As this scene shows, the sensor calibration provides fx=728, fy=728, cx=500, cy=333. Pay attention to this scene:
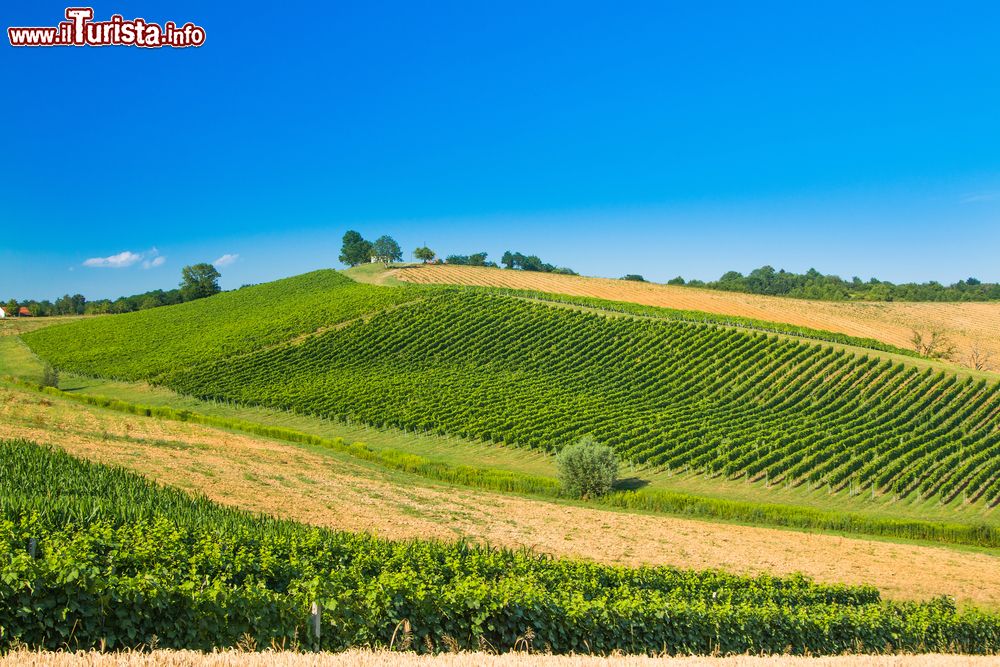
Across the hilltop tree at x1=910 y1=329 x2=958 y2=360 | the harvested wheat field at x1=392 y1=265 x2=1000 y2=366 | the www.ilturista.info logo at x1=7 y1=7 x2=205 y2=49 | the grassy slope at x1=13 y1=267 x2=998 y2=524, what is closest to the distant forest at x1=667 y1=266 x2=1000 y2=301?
the harvested wheat field at x1=392 y1=265 x2=1000 y2=366

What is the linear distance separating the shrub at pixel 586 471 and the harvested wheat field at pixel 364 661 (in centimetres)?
2414

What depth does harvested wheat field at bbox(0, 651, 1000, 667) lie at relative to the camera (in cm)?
807

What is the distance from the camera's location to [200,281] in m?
135

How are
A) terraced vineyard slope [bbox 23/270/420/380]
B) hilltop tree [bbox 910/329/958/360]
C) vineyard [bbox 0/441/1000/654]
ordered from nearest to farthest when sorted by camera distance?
vineyard [bbox 0/441/1000/654]
hilltop tree [bbox 910/329/958/360]
terraced vineyard slope [bbox 23/270/420/380]

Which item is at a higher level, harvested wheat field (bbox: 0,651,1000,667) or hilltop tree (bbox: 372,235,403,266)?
hilltop tree (bbox: 372,235,403,266)

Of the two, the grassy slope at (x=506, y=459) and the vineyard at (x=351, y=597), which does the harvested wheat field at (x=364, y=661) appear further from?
the grassy slope at (x=506, y=459)

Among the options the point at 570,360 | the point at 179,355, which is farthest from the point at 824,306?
the point at 179,355

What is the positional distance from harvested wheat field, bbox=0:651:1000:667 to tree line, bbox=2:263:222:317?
135 m

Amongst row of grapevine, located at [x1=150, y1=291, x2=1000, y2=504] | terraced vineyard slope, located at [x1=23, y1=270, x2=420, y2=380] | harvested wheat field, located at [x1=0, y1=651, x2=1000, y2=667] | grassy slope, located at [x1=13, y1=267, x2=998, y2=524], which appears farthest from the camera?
terraced vineyard slope, located at [x1=23, y1=270, x2=420, y2=380]

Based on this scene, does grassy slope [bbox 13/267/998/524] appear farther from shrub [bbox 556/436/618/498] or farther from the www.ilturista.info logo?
the www.ilturista.info logo

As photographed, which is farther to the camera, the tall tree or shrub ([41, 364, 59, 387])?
the tall tree

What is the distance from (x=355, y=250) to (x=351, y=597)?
443ft

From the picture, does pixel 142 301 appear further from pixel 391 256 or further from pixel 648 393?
pixel 648 393

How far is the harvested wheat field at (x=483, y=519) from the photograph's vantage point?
23.6 m
